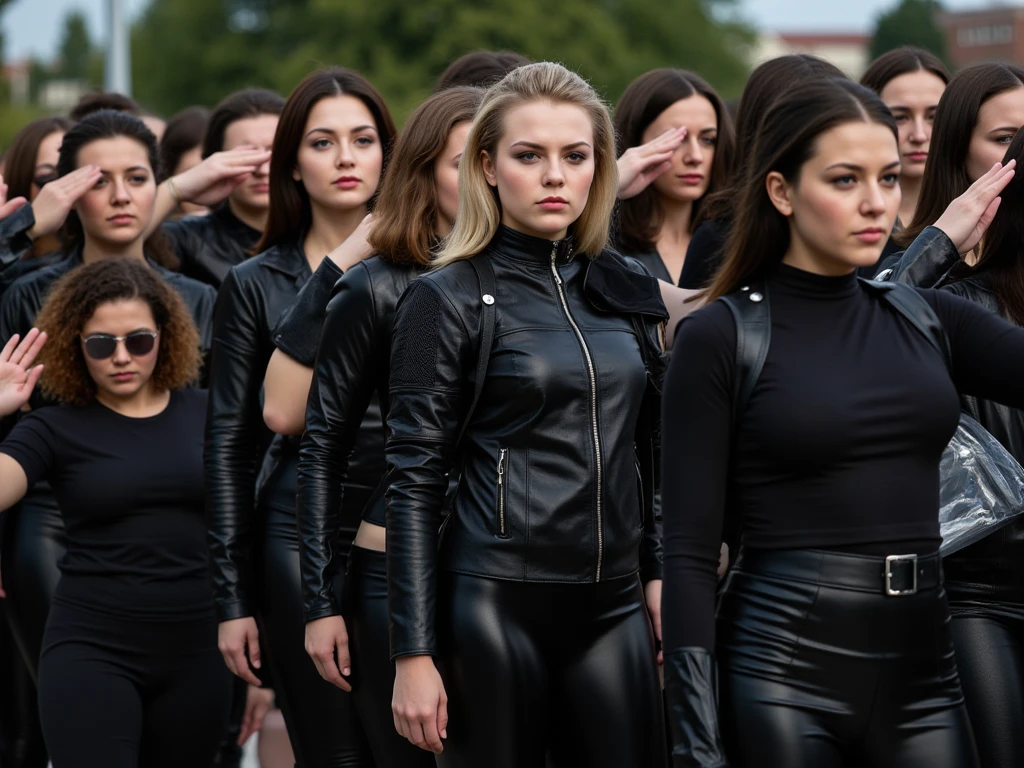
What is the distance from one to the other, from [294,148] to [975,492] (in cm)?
272

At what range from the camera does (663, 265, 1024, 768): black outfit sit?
368 cm

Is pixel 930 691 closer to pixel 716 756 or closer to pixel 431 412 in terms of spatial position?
pixel 716 756

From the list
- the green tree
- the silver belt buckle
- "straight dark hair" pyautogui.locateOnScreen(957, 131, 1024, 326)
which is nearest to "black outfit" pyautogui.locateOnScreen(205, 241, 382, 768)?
"straight dark hair" pyautogui.locateOnScreen(957, 131, 1024, 326)

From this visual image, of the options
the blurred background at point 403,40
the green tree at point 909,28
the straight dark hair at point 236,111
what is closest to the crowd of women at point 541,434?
the straight dark hair at point 236,111

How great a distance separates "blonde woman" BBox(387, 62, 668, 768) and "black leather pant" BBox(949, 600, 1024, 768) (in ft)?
2.70

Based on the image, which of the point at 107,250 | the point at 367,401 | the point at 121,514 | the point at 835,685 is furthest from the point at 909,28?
the point at 835,685

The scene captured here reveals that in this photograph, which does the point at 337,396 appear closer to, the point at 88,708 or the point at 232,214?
the point at 88,708

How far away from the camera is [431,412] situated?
175 inches

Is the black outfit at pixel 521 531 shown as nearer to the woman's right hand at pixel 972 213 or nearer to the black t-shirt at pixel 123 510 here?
the woman's right hand at pixel 972 213

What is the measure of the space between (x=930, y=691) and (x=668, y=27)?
1623 inches

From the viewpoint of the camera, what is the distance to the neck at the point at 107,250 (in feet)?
24.0

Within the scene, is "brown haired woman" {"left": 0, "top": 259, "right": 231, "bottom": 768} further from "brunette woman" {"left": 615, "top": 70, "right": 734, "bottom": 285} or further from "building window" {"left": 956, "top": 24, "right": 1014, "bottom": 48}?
"building window" {"left": 956, "top": 24, "right": 1014, "bottom": 48}

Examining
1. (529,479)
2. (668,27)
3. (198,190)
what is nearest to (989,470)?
(529,479)

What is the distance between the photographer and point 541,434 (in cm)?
439
